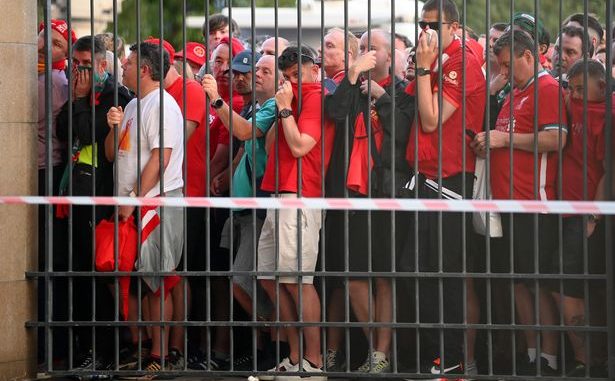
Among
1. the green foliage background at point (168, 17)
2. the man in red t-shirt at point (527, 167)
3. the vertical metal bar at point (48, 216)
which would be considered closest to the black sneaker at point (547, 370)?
the man in red t-shirt at point (527, 167)

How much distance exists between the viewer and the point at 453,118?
788 centimetres

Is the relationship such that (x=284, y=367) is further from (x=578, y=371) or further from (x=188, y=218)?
(x=578, y=371)

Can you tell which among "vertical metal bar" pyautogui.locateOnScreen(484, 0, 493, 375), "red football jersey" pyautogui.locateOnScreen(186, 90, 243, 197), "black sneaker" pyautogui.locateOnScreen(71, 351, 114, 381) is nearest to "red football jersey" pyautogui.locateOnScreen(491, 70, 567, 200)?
"vertical metal bar" pyautogui.locateOnScreen(484, 0, 493, 375)

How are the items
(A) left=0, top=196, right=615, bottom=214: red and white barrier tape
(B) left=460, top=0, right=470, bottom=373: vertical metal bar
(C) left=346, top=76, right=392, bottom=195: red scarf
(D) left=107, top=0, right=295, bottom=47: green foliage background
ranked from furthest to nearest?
1. (D) left=107, top=0, right=295, bottom=47: green foliage background
2. (C) left=346, top=76, right=392, bottom=195: red scarf
3. (B) left=460, top=0, right=470, bottom=373: vertical metal bar
4. (A) left=0, top=196, right=615, bottom=214: red and white barrier tape

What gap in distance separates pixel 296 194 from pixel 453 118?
97cm

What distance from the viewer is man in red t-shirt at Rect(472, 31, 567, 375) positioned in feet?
25.5

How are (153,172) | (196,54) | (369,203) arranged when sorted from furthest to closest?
(196,54) < (153,172) < (369,203)

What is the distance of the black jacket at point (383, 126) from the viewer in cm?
781

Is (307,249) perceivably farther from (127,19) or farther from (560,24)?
(127,19)

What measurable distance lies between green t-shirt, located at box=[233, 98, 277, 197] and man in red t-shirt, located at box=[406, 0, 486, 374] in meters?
0.81

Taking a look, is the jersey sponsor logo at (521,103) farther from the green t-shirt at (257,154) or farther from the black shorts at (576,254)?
the green t-shirt at (257,154)

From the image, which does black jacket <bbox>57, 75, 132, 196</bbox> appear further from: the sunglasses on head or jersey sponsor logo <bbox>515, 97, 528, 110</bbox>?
jersey sponsor logo <bbox>515, 97, 528, 110</bbox>

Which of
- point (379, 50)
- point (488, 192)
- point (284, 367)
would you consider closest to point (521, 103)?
point (488, 192)

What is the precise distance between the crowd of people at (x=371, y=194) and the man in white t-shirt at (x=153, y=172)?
1cm
